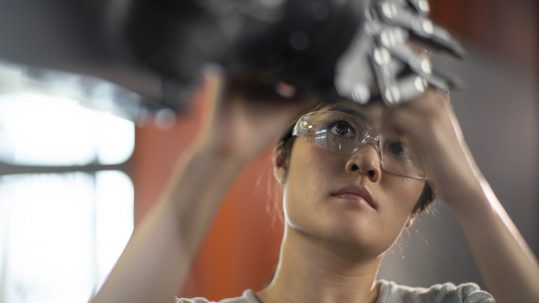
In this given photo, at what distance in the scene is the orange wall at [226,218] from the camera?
372 millimetres

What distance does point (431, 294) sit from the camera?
0.50m

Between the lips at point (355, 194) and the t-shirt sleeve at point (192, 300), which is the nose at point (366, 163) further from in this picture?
the t-shirt sleeve at point (192, 300)

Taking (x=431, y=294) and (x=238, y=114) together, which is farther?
(x=431, y=294)

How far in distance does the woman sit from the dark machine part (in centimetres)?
4

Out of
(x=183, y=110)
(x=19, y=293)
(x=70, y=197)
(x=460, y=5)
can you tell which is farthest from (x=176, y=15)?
(x=460, y=5)

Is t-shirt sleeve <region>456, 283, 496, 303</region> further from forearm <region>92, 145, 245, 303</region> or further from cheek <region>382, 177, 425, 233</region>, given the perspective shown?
forearm <region>92, 145, 245, 303</region>

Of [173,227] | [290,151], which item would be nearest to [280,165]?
[290,151]

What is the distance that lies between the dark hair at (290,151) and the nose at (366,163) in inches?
1.3

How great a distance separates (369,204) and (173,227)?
0.49ft

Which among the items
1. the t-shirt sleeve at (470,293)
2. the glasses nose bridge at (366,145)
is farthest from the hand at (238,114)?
the t-shirt sleeve at (470,293)

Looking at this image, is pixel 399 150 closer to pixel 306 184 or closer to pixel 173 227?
pixel 306 184

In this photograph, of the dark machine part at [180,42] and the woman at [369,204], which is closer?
the dark machine part at [180,42]

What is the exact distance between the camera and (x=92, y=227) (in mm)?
448

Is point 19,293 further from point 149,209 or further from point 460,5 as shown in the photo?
point 460,5
